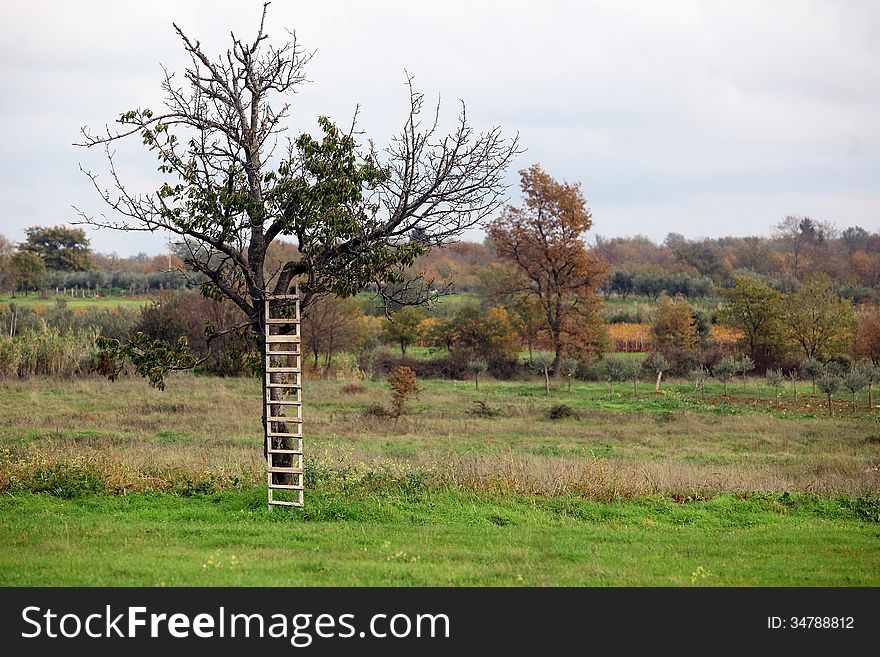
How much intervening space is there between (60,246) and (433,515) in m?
74.3

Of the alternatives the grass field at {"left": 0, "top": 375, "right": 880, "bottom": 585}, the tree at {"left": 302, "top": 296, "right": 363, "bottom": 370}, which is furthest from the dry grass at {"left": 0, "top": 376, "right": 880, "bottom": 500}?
the tree at {"left": 302, "top": 296, "right": 363, "bottom": 370}

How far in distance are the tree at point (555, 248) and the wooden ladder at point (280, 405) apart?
32941 millimetres

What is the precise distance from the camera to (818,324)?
41156mm

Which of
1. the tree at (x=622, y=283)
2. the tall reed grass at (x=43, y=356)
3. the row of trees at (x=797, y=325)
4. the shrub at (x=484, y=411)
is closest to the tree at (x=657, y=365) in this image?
the row of trees at (x=797, y=325)

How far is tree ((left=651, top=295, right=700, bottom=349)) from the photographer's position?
45438mm

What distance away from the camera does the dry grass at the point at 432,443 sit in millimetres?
12914

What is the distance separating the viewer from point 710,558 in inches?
368

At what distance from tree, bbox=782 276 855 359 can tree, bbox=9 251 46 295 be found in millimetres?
51114

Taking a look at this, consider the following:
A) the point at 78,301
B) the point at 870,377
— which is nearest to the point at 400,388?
the point at 870,377

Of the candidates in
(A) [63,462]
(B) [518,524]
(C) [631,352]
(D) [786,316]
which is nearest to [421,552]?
(B) [518,524]

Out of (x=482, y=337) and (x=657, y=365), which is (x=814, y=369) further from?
(x=482, y=337)

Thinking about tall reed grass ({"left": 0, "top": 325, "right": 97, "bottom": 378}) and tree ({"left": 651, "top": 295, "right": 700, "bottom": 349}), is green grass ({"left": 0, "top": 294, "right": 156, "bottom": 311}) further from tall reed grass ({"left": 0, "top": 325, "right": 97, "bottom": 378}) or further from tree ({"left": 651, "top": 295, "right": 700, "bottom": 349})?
tree ({"left": 651, "top": 295, "right": 700, "bottom": 349})
